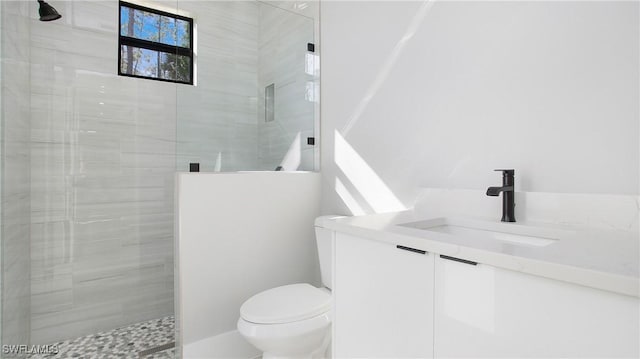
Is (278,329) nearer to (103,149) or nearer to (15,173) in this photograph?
(15,173)

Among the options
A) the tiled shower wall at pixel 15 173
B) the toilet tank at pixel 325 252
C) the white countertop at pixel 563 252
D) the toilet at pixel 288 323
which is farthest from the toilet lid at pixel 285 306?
the tiled shower wall at pixel 15 173

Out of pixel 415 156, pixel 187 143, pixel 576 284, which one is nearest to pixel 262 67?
pixel 187 143

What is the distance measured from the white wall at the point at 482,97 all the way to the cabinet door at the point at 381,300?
0.63 m

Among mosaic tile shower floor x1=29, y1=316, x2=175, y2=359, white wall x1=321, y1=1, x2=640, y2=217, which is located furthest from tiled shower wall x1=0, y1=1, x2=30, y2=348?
white wall x1=321, y1=1, x2=640, y2=217

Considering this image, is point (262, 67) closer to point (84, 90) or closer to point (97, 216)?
point (84, 90)

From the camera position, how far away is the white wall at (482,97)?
3.75 feet

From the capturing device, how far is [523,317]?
0.78 meters

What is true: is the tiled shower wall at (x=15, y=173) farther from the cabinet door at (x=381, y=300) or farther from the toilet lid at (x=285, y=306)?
the cabinet door at (x=381, y=300)

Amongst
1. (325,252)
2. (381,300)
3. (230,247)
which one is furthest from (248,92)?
(381,300)

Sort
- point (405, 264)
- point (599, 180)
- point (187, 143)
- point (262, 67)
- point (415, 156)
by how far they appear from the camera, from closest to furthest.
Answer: point (405, 264) < point (599, 180) < point (415, 156) < point (187, 143) < point (262, 67)

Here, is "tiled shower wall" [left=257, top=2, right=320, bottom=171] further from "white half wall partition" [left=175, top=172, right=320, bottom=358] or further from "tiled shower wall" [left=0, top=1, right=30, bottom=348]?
"tiled shower wall" [left=0, top=1, right=30, bottom=348]

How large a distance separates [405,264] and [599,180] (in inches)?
A: 28.8

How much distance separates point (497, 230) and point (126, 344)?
7.25 feet

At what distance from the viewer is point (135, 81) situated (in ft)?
7.80
